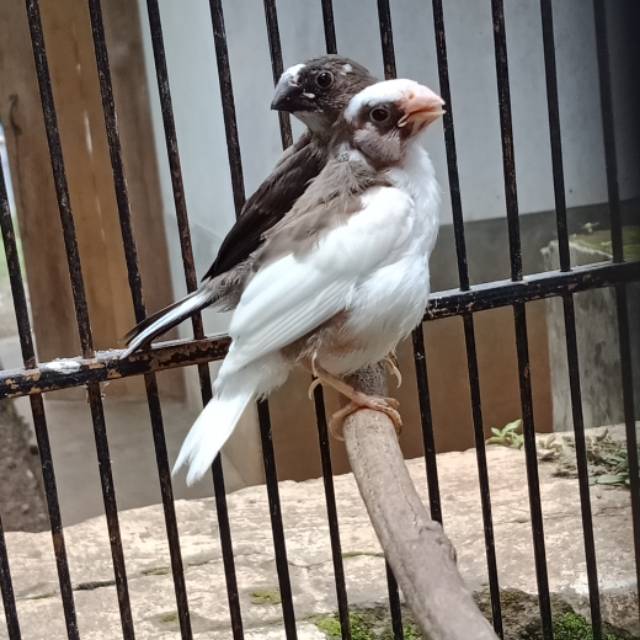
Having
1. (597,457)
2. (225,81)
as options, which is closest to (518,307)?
(225,81)

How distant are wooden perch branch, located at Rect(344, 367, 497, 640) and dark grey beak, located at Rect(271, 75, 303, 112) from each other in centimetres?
37

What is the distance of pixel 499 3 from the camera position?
49.6 inches

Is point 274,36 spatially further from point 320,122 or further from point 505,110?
point 505,110

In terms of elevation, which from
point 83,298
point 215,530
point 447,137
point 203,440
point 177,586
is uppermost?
point 447,137

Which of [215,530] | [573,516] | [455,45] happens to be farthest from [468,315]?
[455,45]

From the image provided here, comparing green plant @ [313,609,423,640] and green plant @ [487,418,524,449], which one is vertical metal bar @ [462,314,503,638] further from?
green plant @ [487,418,524,449]

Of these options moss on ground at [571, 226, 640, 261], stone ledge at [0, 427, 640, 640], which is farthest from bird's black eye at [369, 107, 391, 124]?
stone ledge at [0, 427, 640, 640]

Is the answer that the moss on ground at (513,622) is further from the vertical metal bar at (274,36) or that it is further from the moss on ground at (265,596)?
the vertical metal bar at (274,36)

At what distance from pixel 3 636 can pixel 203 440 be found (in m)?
0.72

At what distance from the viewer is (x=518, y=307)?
4.34 feet

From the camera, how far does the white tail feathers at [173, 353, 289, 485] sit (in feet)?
3.58

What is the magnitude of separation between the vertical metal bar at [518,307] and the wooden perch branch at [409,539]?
11.2 inches

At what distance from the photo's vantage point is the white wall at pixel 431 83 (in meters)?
2.28

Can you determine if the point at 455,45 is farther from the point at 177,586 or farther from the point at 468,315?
the point at 177,586
